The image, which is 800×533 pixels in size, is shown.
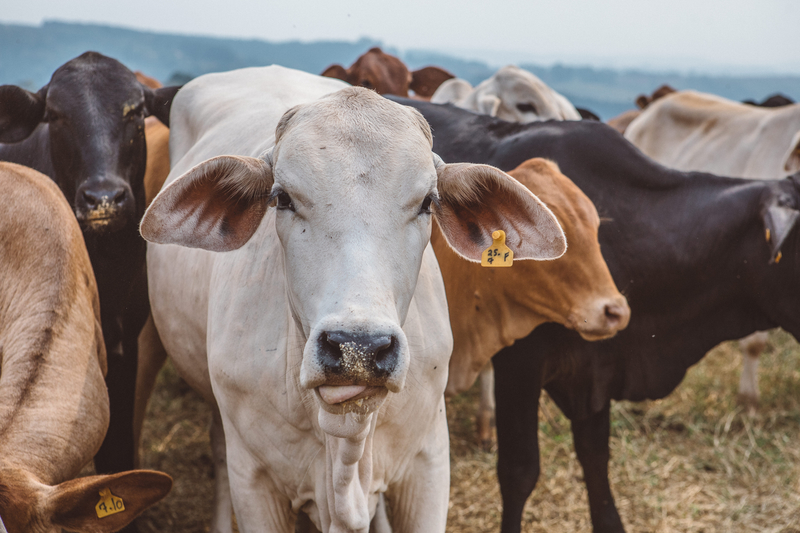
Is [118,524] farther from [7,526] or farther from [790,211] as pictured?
[790,211]

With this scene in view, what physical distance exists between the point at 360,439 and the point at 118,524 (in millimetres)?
766

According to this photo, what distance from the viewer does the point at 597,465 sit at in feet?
11.2

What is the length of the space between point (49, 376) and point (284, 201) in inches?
42.5

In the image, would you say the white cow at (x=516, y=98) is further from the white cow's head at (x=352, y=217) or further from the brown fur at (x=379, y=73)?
the white cow's head at (x=352, y=217)

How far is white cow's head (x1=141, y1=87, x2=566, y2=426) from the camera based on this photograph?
1.58 metres

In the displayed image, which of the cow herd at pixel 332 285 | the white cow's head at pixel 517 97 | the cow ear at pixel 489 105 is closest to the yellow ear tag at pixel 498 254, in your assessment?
the cow herd at pixel 332 285

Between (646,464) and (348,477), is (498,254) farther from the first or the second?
(646,464)

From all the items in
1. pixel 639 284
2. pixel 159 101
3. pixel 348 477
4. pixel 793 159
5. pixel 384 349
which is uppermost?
pixel 384 349

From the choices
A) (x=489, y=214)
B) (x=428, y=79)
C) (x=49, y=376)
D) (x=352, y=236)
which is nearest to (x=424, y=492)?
(x=489, y=214)

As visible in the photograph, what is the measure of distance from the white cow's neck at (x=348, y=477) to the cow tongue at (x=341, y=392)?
0.69ft

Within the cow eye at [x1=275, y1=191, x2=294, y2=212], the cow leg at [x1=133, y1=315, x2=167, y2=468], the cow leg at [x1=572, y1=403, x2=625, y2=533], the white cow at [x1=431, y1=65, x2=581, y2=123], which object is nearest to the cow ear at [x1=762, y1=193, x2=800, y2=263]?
the cow leg at [x1=572, y1=403, x2=625, y2=533]

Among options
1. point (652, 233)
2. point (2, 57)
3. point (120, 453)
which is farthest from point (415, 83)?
point (120, 453)

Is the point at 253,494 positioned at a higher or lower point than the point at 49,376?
lower

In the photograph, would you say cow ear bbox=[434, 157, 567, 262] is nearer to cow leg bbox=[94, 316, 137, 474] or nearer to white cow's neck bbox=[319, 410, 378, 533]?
white cow's neck bbox=[319, 410, 378, 533]
